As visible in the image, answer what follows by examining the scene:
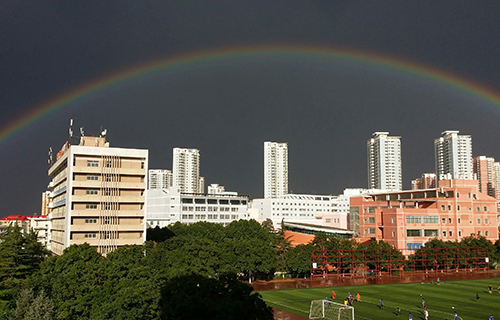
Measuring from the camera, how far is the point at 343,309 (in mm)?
42219

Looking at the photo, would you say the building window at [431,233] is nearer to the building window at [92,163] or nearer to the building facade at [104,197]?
the building facade at [104,197]

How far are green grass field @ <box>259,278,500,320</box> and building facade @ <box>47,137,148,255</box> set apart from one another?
20.8 meters

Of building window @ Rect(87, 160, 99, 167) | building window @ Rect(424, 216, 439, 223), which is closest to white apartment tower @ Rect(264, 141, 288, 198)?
building window @ Rect(424, 216, 439, 223)

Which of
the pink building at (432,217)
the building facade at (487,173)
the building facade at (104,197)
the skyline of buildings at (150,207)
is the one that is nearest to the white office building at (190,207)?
the skyline of buildings at (150,207)

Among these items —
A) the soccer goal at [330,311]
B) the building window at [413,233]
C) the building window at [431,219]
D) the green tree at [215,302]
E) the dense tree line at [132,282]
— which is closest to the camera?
the green tree at [215,302]

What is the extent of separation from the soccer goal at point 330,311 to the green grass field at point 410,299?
84cm

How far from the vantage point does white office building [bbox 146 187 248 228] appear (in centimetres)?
12500

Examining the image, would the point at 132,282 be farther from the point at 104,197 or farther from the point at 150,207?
the point at 150,207

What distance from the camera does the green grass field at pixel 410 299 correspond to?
4322cm

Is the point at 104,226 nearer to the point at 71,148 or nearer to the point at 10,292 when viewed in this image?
the point at 71,148

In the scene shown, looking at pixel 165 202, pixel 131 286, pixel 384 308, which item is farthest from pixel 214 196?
pixel 131 286

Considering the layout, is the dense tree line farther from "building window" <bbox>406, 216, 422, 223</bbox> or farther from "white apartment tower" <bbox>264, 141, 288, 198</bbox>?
"white apartment tower" <bbox>264, 141, 288, 198</bbox>

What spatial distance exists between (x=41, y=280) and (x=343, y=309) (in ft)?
86.9

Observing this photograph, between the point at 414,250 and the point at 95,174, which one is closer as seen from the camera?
the point at 95,174
